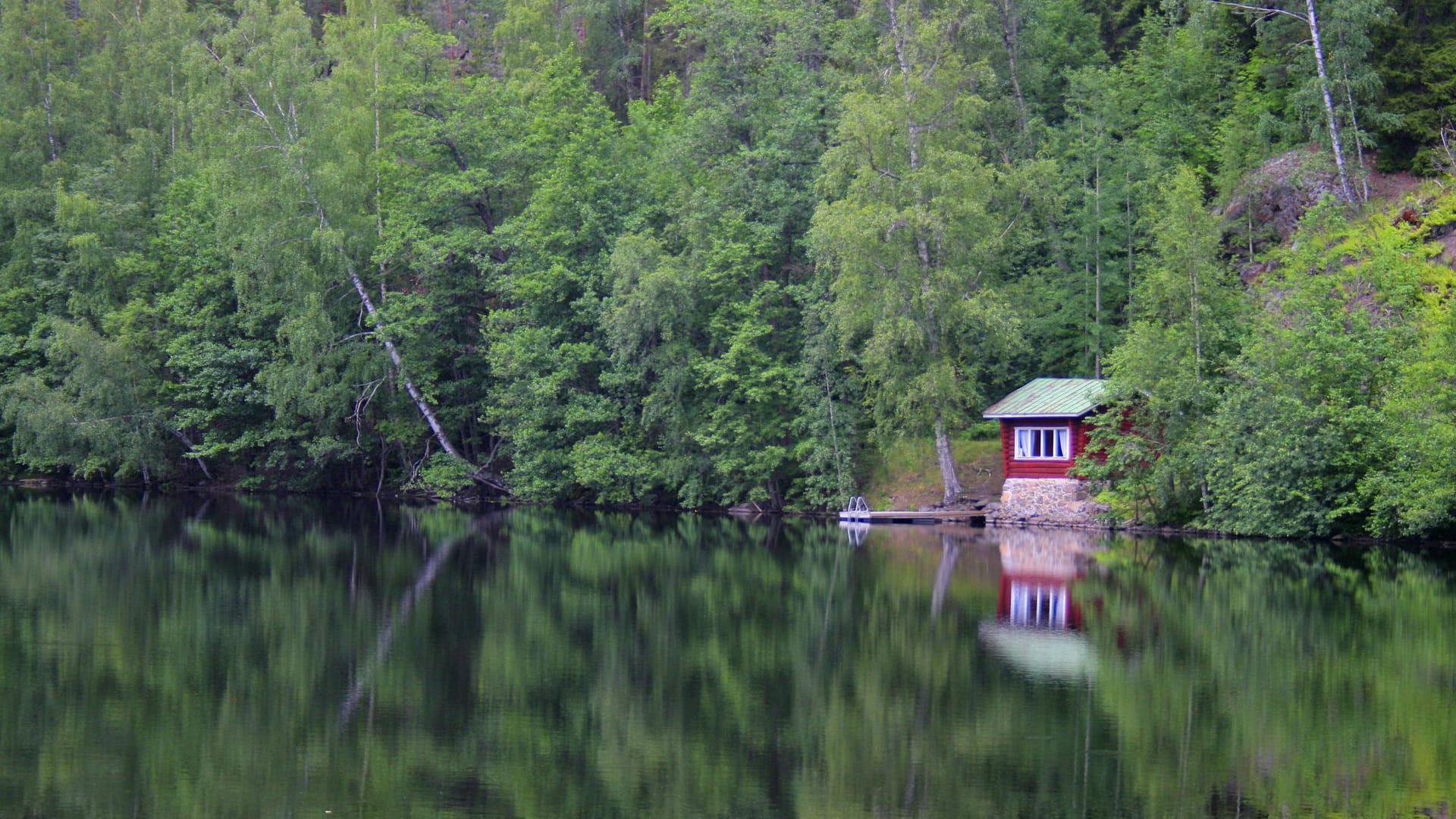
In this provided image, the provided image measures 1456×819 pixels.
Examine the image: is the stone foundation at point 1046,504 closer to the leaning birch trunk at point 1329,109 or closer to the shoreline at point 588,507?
the shoreline at point 588,507

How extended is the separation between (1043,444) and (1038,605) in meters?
19.3

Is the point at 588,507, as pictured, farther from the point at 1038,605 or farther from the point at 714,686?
the point at 714,686

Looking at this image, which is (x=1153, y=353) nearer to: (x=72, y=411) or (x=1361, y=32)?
(x=1361, y=32)

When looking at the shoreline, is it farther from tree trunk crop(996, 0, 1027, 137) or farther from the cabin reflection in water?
tree trunk crop(996, 0, 1027, 137)

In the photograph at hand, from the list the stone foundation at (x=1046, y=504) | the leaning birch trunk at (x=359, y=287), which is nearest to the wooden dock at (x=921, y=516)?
the stone foundation at (x=1046, y=504)

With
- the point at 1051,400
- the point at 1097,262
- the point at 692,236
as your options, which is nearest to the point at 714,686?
the point at 1051,400

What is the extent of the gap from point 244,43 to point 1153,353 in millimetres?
33050

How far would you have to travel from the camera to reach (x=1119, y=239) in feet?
160

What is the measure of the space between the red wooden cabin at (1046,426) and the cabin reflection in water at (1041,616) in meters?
6.83

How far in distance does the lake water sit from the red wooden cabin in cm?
1124

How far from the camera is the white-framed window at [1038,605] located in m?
22.1

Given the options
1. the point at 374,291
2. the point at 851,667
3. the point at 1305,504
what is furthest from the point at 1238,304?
Answer: the point at 374,291

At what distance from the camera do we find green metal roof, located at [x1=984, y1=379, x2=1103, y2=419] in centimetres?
4159

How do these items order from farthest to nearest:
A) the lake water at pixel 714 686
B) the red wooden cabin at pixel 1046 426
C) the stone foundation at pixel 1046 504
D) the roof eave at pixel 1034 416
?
the red wooden cabin at pixel 1046 426 < the roof eave at pixel 1034 416 < the stone foundation at pixel 1046 504 < the lake water at pixel 714 686
